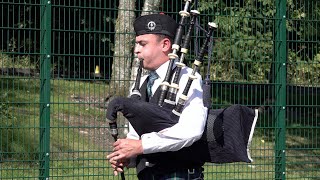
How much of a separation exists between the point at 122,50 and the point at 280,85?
2047mm

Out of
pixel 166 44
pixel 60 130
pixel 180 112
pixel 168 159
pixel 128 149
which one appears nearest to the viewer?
pixel 128 149

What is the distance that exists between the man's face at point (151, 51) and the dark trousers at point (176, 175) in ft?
2.16

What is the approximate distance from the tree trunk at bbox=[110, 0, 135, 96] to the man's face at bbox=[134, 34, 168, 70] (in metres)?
3.88

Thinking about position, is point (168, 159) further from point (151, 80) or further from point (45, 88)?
point (45, 88)

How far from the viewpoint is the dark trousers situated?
4.86 m

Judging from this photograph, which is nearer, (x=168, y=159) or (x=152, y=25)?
(x=168, y=159)

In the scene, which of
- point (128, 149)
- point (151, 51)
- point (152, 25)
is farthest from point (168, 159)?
point (152, 25)

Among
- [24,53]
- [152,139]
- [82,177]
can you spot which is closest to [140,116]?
[152,139]

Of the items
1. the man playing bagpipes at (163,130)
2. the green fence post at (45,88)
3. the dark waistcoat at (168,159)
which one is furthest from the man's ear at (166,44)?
the green fence post at (45,88)

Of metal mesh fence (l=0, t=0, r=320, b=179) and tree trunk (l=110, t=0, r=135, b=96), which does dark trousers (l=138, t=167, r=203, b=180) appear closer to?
metal mesh fence (l=0, t=0, r=320, b=179)

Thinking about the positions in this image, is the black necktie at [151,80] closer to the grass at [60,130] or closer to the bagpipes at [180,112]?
the bagpipes at [180,112]

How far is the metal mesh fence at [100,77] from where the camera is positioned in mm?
8469

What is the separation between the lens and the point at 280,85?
9.64 m

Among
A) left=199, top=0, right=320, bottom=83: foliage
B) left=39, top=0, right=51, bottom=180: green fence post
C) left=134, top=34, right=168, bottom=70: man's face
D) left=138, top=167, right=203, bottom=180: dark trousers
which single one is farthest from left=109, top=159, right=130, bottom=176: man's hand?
left=199, top=0, right=320, bottom=83: foliage
